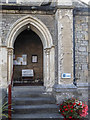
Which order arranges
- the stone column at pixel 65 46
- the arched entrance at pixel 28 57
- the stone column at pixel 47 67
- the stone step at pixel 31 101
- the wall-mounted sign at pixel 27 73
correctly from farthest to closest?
the arched entrance at pixel 28 57 → the wall-mounted sign at pixel 27 73 → the stone column at pixel 47 67 → the stone column at pixel 65 46 → the stone step at pixel 31 101

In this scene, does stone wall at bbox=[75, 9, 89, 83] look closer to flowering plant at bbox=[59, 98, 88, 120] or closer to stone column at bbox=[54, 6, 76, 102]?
stone column at bbox=[54, 6, 76, 102]

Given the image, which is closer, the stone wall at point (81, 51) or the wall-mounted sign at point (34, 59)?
the stone wall at point (81, 51)

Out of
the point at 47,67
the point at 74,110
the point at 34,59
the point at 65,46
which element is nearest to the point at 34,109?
the point at 74,110

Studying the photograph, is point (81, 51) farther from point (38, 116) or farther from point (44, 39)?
point (38, 116)

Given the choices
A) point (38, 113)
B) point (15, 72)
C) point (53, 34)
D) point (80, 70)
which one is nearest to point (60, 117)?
point (38, 113)

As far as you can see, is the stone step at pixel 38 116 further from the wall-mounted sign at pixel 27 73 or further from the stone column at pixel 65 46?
the wall-mounted sign at pixel 27 73

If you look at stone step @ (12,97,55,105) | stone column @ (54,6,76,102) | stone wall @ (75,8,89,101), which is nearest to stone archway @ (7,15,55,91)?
stone column @ (54,6,76,102)

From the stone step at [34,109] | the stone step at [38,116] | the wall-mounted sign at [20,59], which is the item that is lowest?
the stone step at [38,116]

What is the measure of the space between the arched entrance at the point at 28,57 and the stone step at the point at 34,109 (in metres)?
3.56

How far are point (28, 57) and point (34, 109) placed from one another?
422 centimetres

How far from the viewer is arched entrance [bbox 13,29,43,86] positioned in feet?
29.3

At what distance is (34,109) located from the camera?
528cm

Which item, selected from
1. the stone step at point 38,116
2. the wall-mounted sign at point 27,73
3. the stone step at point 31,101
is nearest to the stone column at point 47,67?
the stone step at point 31,101

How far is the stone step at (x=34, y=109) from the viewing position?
5207 mm
